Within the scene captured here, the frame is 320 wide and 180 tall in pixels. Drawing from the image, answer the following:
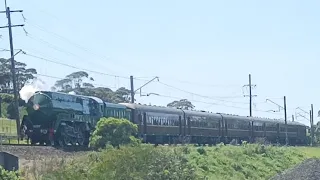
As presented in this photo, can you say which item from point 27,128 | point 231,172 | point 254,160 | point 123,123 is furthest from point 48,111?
point 254,160

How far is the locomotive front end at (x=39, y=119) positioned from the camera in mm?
32062

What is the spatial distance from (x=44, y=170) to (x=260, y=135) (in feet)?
160

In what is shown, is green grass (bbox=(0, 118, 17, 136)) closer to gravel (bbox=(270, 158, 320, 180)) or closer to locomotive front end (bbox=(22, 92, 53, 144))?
locomotive front end (bbox=(22, 92, 53, 144))

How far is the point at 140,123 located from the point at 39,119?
35.3 ft

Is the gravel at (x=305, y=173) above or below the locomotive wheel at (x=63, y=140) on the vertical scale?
below

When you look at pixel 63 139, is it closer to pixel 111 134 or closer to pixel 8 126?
pixel 111 134

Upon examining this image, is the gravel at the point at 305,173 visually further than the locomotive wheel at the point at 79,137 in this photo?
No

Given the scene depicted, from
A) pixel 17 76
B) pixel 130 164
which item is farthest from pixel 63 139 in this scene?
pixel 17 76

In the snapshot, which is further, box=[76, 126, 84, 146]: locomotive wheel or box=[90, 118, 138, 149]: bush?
box=[76, 126, 84, 146]: locomotive wheel

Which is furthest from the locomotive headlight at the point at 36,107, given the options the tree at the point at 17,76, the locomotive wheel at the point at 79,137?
the tree at the point at 17,76

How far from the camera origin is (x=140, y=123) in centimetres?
4222

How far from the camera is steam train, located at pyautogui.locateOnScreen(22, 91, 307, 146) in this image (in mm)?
32312

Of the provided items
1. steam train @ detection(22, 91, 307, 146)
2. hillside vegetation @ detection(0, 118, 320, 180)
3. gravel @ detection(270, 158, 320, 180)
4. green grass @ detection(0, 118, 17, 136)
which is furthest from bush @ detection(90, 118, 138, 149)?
green grass @ detection(0, 118, 17, 136)

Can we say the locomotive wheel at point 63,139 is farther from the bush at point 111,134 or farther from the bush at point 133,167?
the bush at point 133,167
